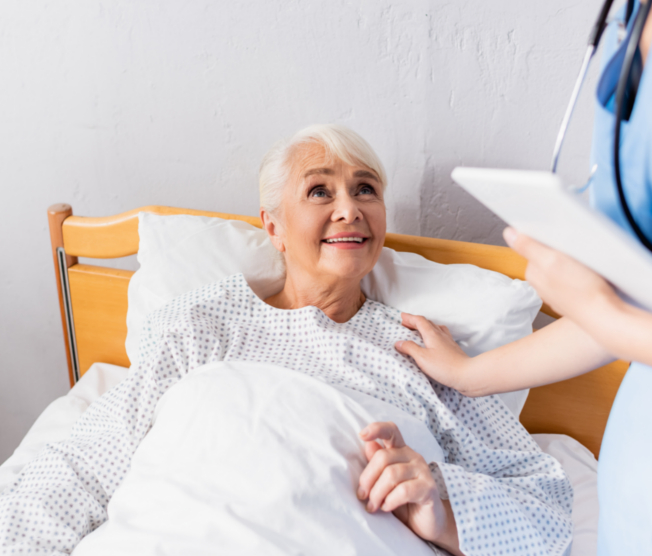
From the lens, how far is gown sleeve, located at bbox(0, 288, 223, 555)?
39.7 inches

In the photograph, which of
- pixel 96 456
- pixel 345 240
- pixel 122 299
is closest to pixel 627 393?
pixel 345 240

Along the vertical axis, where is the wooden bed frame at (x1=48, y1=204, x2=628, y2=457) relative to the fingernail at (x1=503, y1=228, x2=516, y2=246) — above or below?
below

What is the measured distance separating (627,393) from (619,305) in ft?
0.66

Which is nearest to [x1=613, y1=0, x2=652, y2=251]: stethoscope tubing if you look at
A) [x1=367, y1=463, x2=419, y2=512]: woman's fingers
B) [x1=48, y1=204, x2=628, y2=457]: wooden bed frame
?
[x1=367, y1=463, x2=419, y2=512]: woman's fingers

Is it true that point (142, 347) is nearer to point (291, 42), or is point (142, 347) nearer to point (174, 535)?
point (174, 535)

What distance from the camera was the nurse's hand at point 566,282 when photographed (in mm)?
543

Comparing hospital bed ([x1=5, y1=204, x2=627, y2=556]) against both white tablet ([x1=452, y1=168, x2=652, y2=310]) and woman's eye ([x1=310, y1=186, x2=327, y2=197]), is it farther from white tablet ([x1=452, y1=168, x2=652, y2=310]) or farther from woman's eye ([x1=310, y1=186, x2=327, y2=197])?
white tablet ([x1=452, y1=168, x2=652, y2=310])

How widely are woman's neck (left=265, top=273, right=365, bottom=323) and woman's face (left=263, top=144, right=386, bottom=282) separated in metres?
0.02

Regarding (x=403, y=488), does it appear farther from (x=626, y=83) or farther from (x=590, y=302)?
(x=626, y=83)

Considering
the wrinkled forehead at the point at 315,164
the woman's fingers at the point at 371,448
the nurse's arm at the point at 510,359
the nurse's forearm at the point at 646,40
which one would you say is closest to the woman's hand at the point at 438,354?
the nurse's arm at the point at 510,359

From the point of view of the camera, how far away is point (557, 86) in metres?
1.33

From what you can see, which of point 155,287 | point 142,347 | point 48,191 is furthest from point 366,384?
point 48,191

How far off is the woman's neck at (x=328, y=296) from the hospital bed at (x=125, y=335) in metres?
0.23

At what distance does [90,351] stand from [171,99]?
78cm
